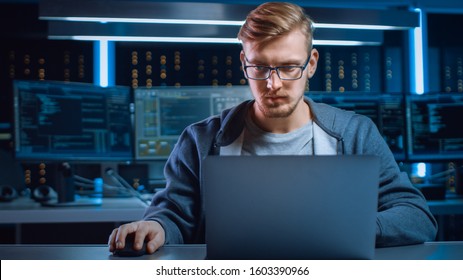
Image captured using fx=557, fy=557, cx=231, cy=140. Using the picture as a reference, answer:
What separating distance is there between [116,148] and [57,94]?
12.1 inches

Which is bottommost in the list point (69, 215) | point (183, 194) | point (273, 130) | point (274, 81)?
point (69, 215)

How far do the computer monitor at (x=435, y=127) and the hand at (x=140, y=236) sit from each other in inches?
62.7

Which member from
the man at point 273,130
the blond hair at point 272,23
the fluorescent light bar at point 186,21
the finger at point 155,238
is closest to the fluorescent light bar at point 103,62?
the fluorescent light bar at point 186,21

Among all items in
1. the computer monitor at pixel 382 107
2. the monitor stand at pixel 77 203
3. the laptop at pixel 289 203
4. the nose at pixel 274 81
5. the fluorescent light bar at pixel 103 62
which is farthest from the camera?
the fluorescent light bar at pixel 103 62

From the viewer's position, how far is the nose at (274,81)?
3.95ft

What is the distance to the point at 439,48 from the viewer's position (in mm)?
2992

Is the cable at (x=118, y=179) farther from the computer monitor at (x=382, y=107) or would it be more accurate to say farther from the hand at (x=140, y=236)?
the hand at (x=140, y=236)

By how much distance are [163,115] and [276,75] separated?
1.16 meters

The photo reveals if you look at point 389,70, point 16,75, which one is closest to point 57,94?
point 16,75

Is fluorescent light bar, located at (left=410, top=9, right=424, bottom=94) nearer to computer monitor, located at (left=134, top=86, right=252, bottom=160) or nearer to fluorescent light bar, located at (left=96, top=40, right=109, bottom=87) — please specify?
computer monitor, located at (left=134, top=86, right=252, bottom=160)

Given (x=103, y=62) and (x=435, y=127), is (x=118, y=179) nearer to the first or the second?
(x=103, y=62)

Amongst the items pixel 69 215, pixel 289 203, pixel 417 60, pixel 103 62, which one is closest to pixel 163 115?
pixel 69 215

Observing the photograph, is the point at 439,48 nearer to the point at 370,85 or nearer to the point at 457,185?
the point at 370,85

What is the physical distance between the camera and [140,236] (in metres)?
0.94
